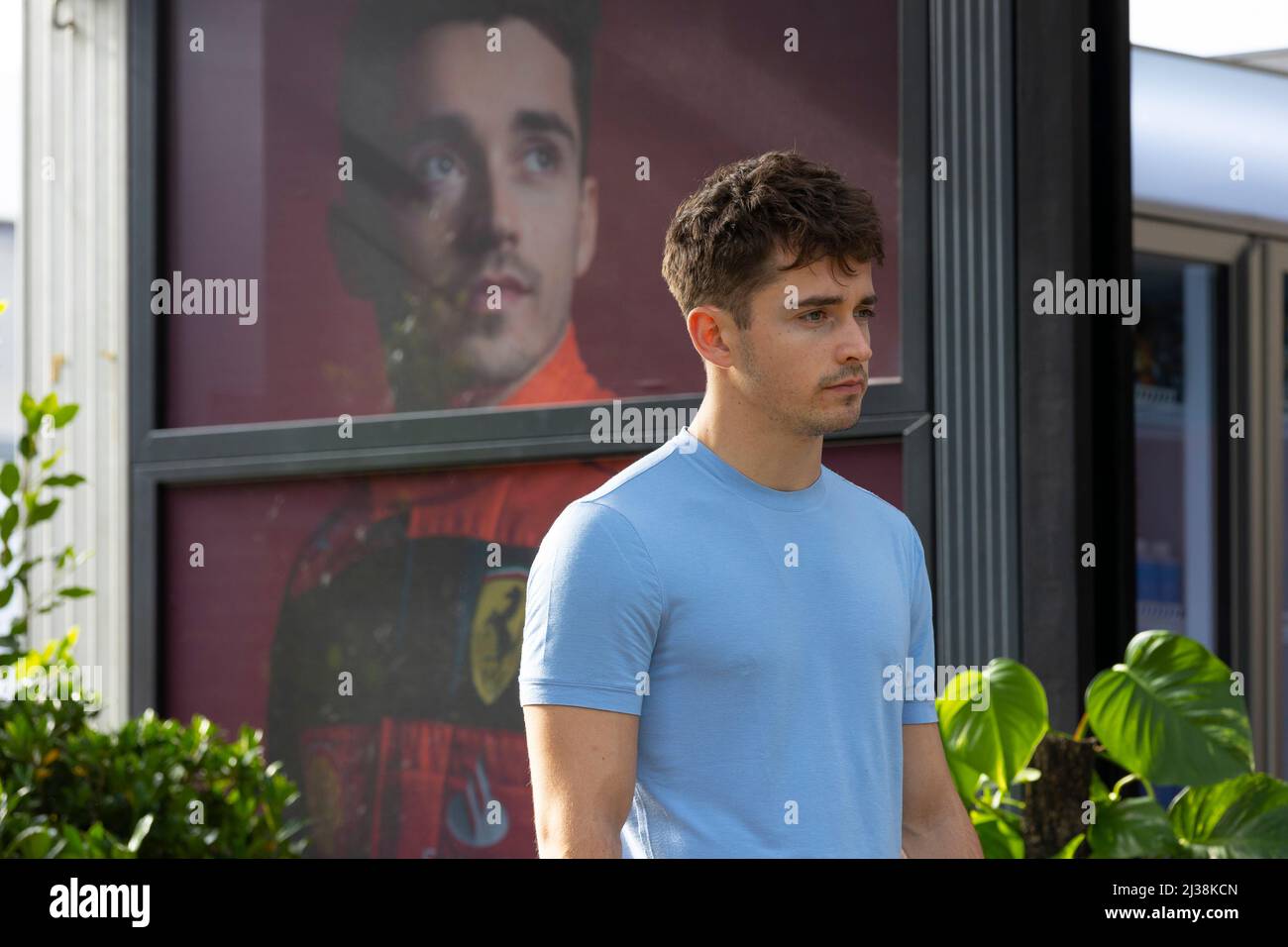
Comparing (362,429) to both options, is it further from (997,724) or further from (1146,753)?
(1146,753)

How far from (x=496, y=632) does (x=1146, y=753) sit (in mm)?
2115

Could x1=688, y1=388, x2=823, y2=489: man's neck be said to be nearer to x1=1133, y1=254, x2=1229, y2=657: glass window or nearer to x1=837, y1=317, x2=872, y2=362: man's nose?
x1=837, y1=317, x2=872, y2=362: man's nose

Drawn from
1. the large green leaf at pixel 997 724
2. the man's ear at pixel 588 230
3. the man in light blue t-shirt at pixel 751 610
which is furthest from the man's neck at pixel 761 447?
the man's ear at pixel 588 230

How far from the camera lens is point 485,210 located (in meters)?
4.67

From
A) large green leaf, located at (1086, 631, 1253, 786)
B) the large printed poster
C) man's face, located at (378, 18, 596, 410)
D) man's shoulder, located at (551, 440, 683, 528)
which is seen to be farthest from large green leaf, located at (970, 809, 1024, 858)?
man's face, located at (378, 18, 596, 410)

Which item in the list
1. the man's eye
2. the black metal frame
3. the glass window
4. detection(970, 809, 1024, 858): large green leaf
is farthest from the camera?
the man's eye

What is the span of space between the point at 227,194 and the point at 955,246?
2539 mm

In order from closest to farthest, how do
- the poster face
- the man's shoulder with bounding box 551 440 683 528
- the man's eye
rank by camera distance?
the man's shoulder with bounding box 551 440 683 528 < the poster face < the man's eye

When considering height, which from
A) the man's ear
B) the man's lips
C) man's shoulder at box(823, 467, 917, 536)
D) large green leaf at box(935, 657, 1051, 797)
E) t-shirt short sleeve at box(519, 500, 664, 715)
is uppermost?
the man's ear

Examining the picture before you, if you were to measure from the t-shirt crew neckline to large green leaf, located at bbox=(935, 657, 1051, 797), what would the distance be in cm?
128

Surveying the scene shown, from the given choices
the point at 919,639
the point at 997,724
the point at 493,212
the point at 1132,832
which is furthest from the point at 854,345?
the point at 493,212

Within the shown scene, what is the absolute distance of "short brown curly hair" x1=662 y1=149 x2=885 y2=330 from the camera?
1799 millimetres

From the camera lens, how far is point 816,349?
1786 mm
